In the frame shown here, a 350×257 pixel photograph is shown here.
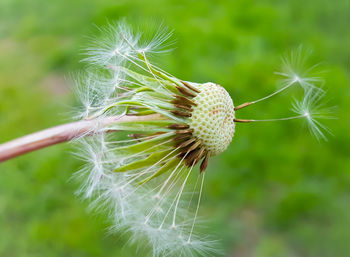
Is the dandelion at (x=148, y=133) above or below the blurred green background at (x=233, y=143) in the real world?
below

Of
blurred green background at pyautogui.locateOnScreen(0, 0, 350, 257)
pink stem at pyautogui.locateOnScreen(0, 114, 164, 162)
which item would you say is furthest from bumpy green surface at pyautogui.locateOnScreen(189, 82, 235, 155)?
blurred green background at pyautogui.locateOnScreen(0, 0, 350, 257)

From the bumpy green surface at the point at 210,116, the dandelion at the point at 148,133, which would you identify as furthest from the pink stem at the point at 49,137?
the bumpy green surface at the point at 210,116

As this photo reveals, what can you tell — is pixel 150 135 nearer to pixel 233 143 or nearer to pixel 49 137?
pixel 49 137

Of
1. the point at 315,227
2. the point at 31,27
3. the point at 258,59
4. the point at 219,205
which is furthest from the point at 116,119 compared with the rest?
the point at 31,27

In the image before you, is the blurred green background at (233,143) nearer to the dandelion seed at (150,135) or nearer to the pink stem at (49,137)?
the dandelion seed at (150,135)

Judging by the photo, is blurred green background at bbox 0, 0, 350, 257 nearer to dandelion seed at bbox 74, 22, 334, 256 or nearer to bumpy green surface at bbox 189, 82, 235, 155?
dandelion seed at bbox 74, 22, 334, 256

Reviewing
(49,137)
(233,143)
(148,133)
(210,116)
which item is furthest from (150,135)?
(233,143)

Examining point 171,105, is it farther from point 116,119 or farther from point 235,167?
point 235,167
